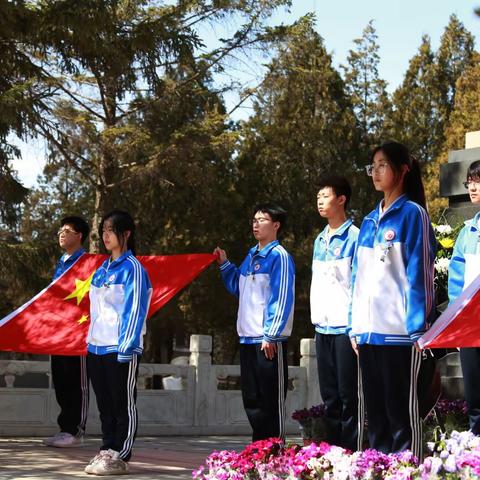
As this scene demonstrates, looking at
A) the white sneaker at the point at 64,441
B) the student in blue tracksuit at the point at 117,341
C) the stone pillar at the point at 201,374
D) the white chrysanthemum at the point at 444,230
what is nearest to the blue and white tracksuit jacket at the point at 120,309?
the student in blue tracksuit at the point at 117,341

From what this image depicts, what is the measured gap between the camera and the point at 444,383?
7.79 meters

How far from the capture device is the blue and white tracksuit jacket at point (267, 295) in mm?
6816

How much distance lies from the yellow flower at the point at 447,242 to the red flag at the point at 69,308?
1.89m

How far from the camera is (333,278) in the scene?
641 centimetres

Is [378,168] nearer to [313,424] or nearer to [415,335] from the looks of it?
[415,335]

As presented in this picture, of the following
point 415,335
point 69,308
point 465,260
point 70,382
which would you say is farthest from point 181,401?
point 415,335

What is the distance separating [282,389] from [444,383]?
1649mm

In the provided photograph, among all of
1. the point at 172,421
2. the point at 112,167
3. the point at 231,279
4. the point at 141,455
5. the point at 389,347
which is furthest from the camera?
the point at 112,167

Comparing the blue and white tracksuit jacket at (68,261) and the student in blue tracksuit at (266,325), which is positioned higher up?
the blue and white tracksuit jacket at (68,261)

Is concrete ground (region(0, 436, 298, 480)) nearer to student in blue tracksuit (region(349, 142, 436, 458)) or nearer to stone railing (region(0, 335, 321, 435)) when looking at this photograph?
stone railing (region(0, 335, 321, 435))

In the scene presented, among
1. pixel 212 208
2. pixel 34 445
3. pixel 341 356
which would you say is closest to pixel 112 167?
pixel 212 208

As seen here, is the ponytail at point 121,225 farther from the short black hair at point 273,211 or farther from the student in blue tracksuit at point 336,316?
the student in blue tracksuit at point 336,316

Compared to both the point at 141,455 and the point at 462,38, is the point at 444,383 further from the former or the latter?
the point at 462,38

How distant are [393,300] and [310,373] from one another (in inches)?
325
